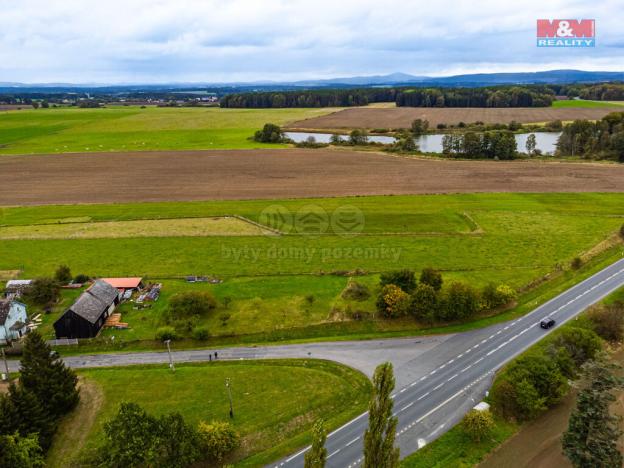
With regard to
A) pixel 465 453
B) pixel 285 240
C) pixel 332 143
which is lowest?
pixel 465 453

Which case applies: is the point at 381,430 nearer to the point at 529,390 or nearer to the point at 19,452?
the point at 529,390

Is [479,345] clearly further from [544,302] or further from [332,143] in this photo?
[332,143]

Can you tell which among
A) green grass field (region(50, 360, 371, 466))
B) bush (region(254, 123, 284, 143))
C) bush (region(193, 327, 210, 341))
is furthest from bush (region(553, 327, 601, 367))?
bush (region(254, 123, 284, 143))

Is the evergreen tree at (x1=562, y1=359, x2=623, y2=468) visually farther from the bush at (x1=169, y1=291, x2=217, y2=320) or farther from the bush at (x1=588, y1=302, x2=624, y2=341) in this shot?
the bush at (x1=169, y1=291, x2=217, y2=320)

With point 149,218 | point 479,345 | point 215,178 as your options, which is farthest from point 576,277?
point 215,178

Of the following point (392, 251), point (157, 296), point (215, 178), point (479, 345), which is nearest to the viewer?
point (479, 345)

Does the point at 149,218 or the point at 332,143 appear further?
the point at 332,143
